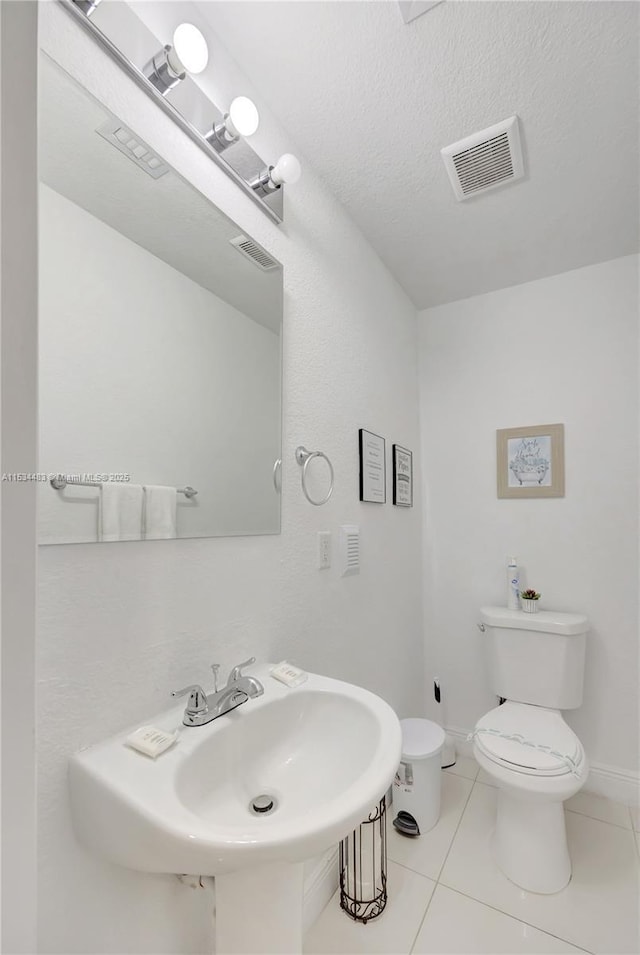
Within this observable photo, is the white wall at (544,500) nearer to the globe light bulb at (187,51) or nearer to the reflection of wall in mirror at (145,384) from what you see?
the reflection of wall in mirror at (145,384)

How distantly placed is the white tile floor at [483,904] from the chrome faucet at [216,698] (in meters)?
0.89

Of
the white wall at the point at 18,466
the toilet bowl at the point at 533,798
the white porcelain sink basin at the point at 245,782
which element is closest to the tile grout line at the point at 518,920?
the toilet bowl at the point at 533,798

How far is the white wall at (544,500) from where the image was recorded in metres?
1.92

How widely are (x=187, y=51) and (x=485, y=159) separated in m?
1.01

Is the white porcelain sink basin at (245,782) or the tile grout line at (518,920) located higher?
the white porcelain sink basin at (245,782)

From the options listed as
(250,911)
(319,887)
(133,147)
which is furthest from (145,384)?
(319,887)

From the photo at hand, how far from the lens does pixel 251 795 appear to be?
2.92 ft

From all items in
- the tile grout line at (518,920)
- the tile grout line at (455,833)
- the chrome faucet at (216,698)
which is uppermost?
the chrome faucet at (216,698)

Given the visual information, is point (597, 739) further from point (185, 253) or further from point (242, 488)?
point (185, 253)

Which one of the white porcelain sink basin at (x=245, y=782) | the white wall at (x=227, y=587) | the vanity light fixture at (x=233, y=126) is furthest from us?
the vanity light fixture at (x=233, y=126)

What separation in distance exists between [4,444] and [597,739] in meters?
2.50

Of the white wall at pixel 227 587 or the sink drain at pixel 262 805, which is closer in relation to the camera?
the white wall at pixel 227 587

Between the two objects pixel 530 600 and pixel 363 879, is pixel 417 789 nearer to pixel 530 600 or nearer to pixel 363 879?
pixel 363 879

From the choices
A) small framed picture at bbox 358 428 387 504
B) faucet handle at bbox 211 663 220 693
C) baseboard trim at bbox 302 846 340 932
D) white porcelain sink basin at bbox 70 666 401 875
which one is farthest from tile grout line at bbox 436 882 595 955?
small framed picture at bbox 358 428 387 504
